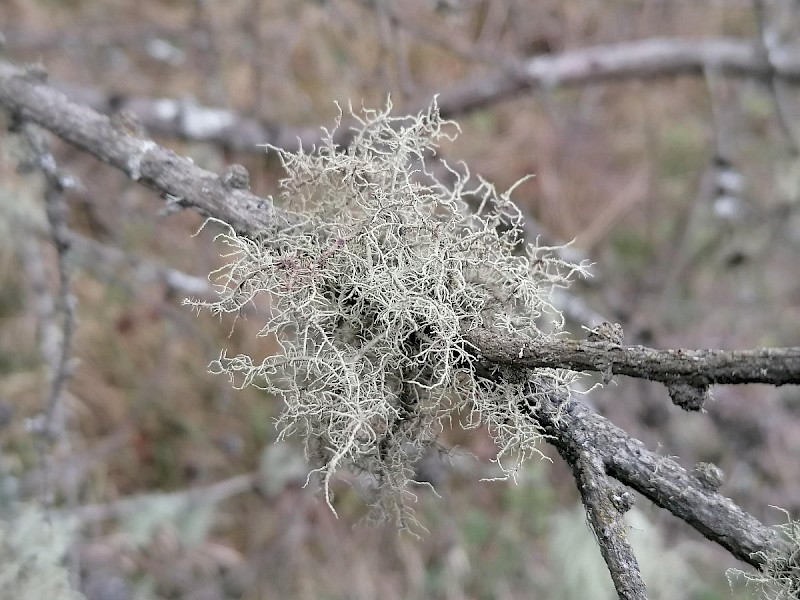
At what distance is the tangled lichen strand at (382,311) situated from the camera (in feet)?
2.85

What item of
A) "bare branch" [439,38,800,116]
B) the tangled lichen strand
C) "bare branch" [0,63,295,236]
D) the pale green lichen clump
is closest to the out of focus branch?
"bare branch" [439,38,800,116]

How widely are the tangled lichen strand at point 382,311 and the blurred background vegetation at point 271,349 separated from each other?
3.44 feet

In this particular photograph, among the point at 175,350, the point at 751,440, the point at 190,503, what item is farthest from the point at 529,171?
the point at 190,503

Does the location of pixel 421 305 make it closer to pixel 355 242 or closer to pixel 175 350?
pixel 355 242

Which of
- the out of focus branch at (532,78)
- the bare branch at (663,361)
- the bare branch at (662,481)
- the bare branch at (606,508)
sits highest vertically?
the out of focus branch at (532,78)

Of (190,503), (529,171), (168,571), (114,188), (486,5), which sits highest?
(486,5)

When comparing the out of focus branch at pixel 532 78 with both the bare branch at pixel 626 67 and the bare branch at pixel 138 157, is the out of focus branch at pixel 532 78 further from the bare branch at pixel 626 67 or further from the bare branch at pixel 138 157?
the bare branch at pixel 138 157

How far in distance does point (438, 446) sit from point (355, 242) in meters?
0.31

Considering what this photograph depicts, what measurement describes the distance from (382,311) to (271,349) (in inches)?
77.7

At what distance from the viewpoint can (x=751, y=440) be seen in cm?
245

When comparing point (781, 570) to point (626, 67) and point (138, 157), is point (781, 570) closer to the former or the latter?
point (138, 157)

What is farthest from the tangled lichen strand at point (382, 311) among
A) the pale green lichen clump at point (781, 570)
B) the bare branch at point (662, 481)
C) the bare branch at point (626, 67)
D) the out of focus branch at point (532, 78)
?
the bare branch at point (626, 67)

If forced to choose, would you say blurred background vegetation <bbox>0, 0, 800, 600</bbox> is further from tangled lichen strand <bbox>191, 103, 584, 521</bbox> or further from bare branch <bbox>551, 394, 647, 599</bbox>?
bare branch <bbox>551, 394, 647, 599</bbox>

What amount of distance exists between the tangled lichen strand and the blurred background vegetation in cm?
105
